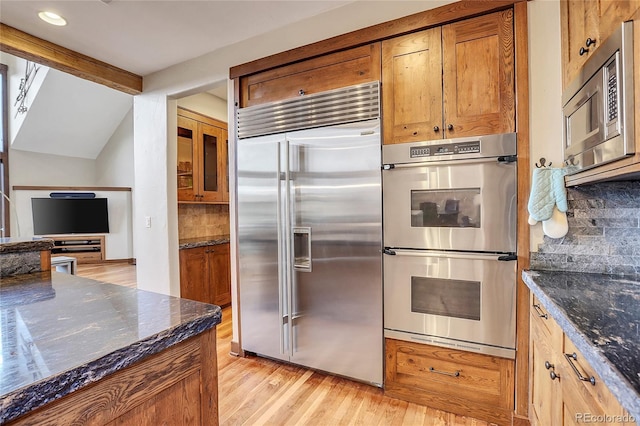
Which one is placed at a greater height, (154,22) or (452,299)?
(154,22)

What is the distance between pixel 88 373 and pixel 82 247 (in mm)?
7503

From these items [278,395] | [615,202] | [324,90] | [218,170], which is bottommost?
[278,395]

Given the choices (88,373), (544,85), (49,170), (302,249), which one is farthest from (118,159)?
(544,85)

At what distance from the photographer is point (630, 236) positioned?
4.81 ft

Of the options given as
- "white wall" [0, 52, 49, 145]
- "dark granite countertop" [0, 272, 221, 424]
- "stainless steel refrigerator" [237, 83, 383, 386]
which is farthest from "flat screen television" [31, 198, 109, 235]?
"dark granite countertop" [0, 272, 221, 424]

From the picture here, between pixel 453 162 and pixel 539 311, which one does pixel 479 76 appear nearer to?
pixel 453 162

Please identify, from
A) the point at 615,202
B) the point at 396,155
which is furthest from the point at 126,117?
the point at 615,202

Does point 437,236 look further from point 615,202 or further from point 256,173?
point 256,173

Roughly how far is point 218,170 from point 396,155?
110 inches

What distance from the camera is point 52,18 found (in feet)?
7.28

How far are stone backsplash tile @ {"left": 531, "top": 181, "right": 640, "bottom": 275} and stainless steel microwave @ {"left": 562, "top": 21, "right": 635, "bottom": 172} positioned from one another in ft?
0.89

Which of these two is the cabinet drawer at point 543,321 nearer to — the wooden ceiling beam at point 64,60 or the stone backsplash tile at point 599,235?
the stone backsplash tile at point 599,235

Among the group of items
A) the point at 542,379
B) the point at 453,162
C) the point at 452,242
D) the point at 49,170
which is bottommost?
the point at 542,379

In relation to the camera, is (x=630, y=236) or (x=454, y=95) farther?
(x=454, y=95)
